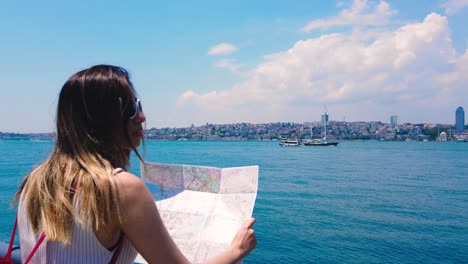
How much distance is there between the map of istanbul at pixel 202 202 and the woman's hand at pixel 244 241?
12cm

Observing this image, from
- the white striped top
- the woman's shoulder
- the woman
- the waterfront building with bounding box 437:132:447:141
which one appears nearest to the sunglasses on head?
the woman

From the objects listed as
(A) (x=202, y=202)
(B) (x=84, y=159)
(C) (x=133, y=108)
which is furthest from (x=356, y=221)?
(B) (x=84, y=159)

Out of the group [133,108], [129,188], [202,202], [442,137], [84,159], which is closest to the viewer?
[129,188]

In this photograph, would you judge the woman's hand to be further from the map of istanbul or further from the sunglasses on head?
the sunglasses on head

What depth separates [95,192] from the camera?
112 cm

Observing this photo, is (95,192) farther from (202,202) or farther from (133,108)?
(202,202)

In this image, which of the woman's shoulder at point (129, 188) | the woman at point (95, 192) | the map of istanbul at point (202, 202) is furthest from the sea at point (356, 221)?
the woman's shoulder at point (129, 188)

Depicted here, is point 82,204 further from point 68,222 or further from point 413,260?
point 413,260

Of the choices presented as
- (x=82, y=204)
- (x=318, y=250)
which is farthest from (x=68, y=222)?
(x=318, y=250)

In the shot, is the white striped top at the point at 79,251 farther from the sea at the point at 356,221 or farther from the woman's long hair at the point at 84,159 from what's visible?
the sea at the point at 356,221

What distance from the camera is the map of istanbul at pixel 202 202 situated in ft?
5.19

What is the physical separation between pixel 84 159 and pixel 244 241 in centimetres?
61

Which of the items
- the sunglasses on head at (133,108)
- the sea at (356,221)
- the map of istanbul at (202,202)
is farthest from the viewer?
the sea at (356,221)

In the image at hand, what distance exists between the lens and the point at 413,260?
13.4 metres
